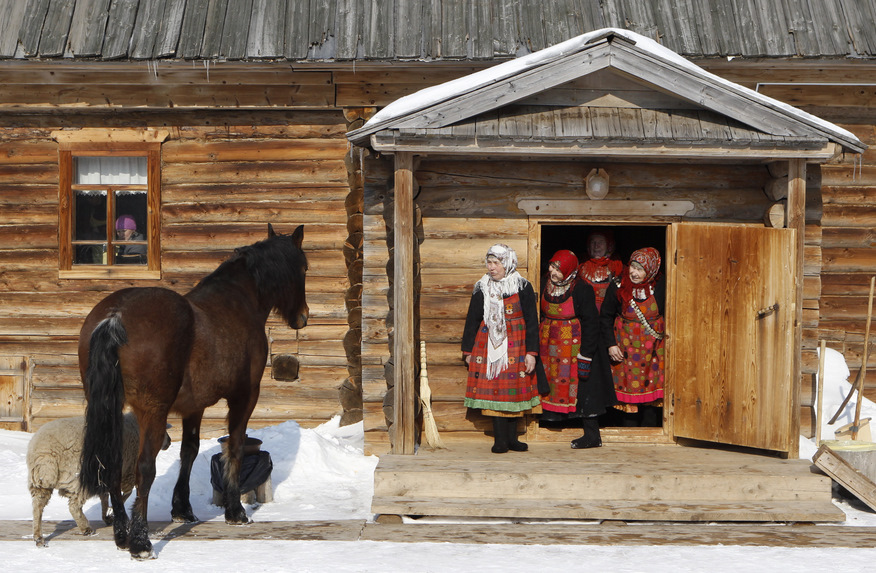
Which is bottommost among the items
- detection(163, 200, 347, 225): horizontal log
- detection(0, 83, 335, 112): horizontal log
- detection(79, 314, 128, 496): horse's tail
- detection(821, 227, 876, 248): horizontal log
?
detection(79, 314, 128, 496): horse's tail

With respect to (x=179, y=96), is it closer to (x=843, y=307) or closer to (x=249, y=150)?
(x=249, y=150)

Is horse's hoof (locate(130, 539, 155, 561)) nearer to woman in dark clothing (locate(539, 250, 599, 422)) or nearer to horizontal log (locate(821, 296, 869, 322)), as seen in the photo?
woman in dark clothing (locate(539, 250, 599, 422))

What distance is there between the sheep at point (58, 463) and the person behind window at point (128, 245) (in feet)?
13.4

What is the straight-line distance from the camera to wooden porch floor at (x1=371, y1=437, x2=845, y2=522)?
6.43m

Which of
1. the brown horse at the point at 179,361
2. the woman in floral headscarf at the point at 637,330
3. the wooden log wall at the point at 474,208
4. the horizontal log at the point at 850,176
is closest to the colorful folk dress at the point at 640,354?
the woman in floral headscarf at the point at 637,330

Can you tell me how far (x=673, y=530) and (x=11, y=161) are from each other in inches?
309

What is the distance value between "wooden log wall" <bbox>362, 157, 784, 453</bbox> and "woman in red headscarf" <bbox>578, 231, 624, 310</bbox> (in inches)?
20.8

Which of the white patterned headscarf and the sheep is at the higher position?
the white patterned headscarf

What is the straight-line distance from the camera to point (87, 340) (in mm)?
5574

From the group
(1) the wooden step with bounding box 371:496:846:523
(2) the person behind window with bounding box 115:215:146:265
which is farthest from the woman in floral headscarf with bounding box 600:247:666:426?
(2) the person behind window with bounding box 115:215:146:265

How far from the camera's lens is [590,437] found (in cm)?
739

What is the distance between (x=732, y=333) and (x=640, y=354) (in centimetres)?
81

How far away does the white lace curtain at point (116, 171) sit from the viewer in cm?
969

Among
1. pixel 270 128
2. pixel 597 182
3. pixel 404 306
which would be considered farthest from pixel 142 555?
pixel 270 128
